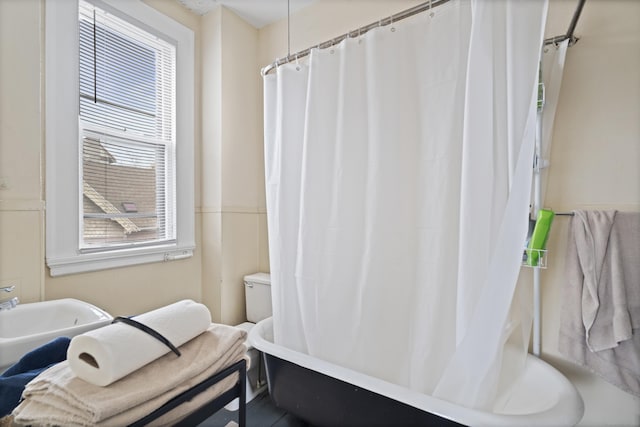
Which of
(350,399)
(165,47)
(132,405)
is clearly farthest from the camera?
(165,47)

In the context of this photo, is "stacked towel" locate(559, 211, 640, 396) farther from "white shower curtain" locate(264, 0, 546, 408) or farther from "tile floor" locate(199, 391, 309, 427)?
"tile floor" locate(199, 391, 309, 427)

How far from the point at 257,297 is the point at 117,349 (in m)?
1.44

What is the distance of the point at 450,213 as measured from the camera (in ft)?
3.81

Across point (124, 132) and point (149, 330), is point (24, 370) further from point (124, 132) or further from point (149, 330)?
point (124, 132)

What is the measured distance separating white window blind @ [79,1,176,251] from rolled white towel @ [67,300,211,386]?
45.2 inches

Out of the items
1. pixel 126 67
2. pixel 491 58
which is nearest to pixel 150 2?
pixel 126 67

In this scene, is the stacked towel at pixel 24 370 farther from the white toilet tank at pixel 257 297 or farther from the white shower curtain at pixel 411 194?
the white toilet tank at pixel 257 297

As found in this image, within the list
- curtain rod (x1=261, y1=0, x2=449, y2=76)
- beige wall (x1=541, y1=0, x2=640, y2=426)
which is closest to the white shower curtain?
curtain rod (x1=261, y1=0, x2=449, y2=76)

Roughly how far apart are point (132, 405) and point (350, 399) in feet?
2.82

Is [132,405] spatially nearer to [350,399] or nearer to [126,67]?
[350,399]

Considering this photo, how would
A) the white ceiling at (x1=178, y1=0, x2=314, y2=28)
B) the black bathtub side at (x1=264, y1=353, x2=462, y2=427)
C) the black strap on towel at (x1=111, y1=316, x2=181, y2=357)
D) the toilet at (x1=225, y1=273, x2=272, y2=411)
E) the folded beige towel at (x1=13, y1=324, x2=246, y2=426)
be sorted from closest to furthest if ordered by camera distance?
the folded beige towel at (x1=13, y1=324, x2=246, y2=426)
the black strap on towel at (x1=111, y1=316, x2=181, y2=357)
the black bathtub side at (x1=264, y1=353, x2=462, y2=427)
the toilet at (x1=225, y1=273, x2=272, y2=411)
the white ceiling at (x1=178, y1=0, x2=314, y2=28)

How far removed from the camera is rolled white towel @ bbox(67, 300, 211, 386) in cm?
58

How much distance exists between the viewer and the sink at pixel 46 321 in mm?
991

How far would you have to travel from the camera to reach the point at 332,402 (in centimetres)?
122
